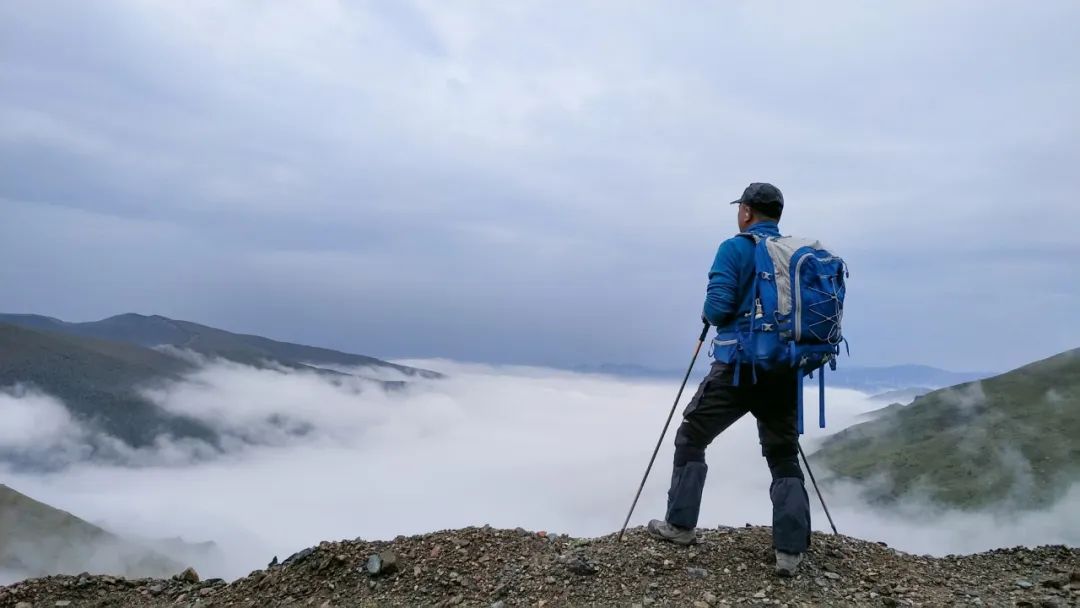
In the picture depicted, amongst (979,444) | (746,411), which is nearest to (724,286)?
(746,411)

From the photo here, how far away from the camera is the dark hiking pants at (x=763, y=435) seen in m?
7.31

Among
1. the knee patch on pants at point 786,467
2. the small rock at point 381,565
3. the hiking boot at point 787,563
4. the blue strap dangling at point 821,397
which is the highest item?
the blue strap dangling at point 821,397

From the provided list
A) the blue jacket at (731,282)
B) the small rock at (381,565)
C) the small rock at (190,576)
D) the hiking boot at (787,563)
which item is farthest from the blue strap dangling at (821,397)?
the small rock at (190,576)

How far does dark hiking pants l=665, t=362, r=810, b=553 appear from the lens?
288 inches

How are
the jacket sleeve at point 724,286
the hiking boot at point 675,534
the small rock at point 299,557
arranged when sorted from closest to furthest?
the jacket sleeve at point 724,286, the hiking boot at point 675,534, the small rock at point 299,557

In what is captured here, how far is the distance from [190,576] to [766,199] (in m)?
7.64

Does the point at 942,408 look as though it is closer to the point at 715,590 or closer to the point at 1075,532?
the point at 1075,532

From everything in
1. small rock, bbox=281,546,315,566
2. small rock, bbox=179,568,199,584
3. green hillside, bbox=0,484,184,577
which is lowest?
green hillside, bbox=0,484,184,577

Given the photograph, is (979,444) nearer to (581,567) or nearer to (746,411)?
(746,411)

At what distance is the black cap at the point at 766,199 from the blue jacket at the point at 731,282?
0.36 m

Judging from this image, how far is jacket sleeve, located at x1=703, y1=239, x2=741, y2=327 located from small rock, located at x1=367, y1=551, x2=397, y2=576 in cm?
401

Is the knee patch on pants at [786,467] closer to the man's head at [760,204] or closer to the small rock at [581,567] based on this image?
the small rock at [581,567]

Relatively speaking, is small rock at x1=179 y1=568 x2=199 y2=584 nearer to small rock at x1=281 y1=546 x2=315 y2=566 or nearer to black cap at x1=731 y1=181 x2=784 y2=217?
small rock at x1=281 y1=546 x2=315 y2=566

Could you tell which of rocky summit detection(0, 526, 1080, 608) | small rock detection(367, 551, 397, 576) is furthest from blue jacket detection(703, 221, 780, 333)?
small rock detection(367, 551, 397, 576)
